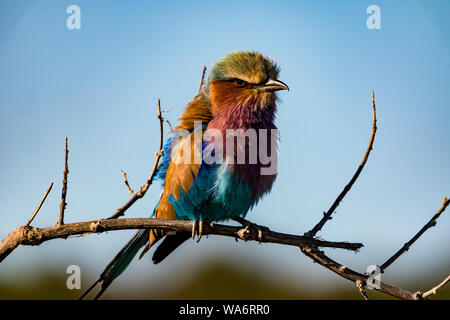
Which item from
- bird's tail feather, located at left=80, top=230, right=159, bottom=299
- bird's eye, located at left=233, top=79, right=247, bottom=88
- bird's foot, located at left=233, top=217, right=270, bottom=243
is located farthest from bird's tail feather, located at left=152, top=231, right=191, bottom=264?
bird's eye, located at left=233, top=79, right=247, bottom=88

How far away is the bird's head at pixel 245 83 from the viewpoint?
17.4ft

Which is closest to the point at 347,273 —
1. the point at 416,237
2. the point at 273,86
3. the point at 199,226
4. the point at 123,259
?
the point at 416,237

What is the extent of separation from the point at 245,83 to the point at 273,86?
0.95ft

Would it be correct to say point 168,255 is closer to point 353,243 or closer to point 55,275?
point 353,243

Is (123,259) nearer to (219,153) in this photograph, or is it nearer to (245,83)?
(219,153)

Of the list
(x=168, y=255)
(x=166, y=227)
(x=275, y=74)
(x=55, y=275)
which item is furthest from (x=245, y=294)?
(x=166, y=227)

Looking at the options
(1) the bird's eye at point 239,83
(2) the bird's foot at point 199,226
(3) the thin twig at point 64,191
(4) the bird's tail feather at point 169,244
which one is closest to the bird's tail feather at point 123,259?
(4) the bird's tail feather at point 169,244

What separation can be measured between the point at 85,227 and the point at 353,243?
1994mm

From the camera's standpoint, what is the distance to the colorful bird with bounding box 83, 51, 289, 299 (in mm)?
4957

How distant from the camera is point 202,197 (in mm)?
4977

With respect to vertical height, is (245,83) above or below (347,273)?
above

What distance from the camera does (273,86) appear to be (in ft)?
17.4
